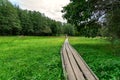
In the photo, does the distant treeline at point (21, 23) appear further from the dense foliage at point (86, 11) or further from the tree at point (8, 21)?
the dense foliage at point (86, 11)

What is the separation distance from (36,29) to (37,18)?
706 centimetres

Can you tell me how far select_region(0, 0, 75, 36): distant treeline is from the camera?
281 feet

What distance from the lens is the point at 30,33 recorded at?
10262 centimetres

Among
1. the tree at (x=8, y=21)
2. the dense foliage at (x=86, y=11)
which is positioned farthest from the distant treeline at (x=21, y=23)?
the dense foliage at (x=86, y=11)

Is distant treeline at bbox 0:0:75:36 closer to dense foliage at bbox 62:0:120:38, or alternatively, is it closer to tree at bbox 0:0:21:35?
tree at bbox 0:0:21:35

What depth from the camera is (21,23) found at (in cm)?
9994

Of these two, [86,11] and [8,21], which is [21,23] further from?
[86,11]

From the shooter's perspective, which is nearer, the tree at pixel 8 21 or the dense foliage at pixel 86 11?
the dense foliage at pixel 86 11

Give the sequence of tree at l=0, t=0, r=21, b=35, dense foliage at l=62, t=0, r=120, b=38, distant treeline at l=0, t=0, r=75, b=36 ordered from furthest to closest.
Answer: distant treeline at l=0, t=0, r=75, b=36
tree at l=0, t=0, r=21, b=35
dense foliage at l=62, t=0, r=120, b=38

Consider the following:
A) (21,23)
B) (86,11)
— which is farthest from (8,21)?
(86,11)

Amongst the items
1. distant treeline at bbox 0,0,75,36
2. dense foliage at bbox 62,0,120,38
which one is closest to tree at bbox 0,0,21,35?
distant treeline at bbox 0,0,75,36

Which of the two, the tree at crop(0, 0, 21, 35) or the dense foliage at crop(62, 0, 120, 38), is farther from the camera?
the tree at crop(0, 0, 21, 35)

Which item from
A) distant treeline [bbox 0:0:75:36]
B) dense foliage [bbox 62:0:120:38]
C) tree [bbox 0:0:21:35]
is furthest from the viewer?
distant treeline [bbox 0:0:75:36]

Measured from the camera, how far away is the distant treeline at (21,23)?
85500 millimetres
